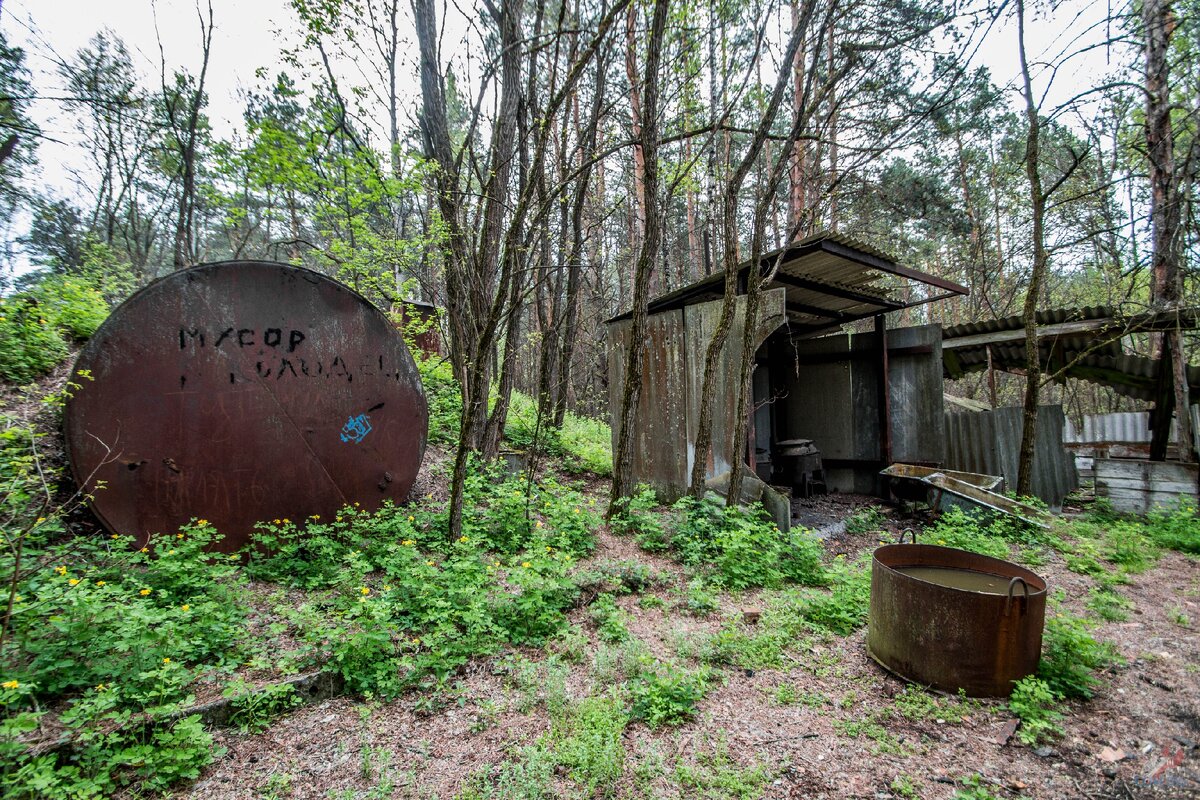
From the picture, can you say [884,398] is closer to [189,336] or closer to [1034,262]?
[1034,262]

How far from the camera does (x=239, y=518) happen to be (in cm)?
400

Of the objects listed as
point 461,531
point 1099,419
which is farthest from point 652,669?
point 1099,419

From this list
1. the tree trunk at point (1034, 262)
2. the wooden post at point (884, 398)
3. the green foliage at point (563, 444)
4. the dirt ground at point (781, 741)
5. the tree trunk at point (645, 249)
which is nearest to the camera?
the dirt ground at point (781, 741)

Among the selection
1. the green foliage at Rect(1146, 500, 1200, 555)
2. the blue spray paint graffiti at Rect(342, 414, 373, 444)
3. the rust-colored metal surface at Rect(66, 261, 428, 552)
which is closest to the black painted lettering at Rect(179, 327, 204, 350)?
the rust-colored metal surface at Rect(66, 261, 428, 552)

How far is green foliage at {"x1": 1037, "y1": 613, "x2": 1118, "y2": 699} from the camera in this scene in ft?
9.32

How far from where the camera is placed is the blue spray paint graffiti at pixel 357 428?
4.56 m

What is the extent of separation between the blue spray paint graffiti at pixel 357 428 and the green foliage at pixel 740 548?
10.9 feet

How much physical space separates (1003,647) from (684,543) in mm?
2844

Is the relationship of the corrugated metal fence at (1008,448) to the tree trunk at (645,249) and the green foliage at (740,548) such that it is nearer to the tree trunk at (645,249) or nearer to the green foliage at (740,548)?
the green foliage at (740,548)

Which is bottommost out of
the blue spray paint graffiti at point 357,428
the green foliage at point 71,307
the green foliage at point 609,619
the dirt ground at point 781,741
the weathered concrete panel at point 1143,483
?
the dirt ground at point 781,741

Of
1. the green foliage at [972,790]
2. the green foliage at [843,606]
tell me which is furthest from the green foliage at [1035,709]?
the green foliage at [843,606]

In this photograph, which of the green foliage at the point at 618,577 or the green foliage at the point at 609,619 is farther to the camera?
the green foliage at the point at 618,577

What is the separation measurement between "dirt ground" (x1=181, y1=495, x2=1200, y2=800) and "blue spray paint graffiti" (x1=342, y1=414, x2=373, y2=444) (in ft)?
7.77

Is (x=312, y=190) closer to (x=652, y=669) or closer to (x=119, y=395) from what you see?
(x=119, y=395)
